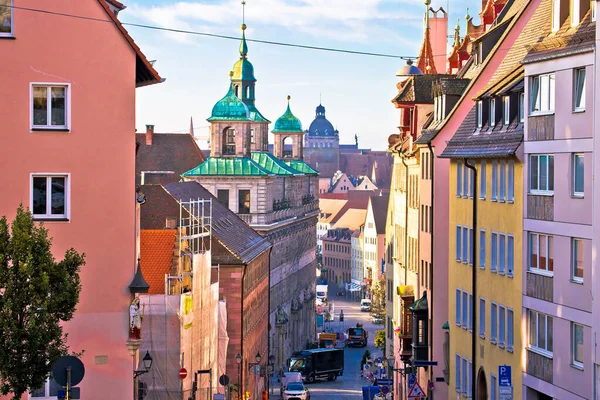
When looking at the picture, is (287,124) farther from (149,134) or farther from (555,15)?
(555,15)

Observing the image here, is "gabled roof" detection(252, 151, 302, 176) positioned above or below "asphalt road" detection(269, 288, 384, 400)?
above

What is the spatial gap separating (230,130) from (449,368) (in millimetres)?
70596

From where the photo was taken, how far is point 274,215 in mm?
114875

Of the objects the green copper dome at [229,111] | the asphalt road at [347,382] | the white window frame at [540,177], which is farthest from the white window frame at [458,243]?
the green copper dome at [229,111]

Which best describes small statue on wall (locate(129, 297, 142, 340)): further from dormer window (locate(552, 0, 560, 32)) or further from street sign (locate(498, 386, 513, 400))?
dormer window (locate(552, 0, 560, 32))

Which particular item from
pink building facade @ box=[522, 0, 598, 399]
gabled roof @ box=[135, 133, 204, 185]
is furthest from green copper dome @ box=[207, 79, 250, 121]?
pink building facade @ box=[522, 0, 598, 399]

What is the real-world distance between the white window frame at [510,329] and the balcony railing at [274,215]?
248 feet

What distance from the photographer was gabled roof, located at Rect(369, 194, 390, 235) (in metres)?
189

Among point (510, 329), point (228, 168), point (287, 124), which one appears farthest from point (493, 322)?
point (287, 124)

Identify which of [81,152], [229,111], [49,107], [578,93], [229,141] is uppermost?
[229,111]

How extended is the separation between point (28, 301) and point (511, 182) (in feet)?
44.1

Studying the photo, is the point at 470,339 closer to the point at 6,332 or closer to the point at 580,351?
the point at 580,351

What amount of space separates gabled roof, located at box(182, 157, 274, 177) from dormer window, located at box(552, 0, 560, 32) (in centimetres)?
7799

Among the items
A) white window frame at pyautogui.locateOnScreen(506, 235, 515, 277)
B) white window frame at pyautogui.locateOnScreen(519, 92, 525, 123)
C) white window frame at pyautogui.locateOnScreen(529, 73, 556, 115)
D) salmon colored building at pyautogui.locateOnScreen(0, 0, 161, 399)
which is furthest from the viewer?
white window frame at pyautogui.locateOnScreen(506, 235, 515, 277)
